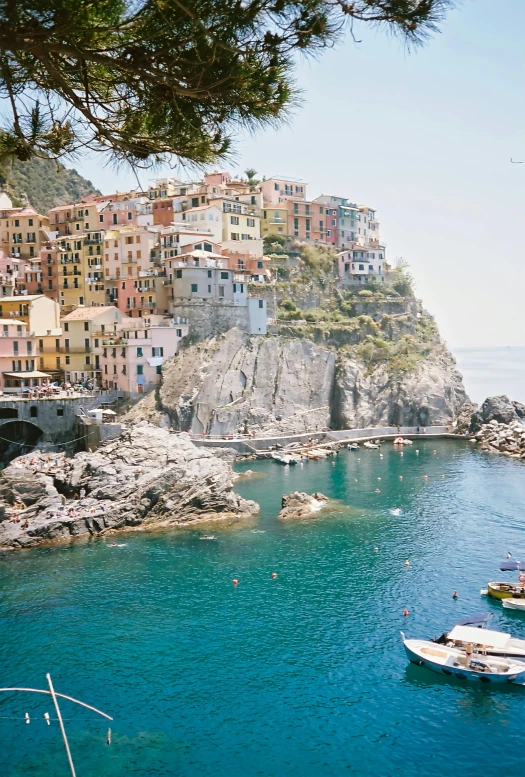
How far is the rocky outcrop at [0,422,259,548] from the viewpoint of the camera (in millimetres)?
47469

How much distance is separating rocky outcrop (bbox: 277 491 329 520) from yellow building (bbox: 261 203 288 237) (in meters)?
52.1

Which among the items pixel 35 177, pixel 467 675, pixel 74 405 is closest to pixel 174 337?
pixel 74 405

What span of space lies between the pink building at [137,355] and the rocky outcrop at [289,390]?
1.29 meters

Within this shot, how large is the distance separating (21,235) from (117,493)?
49.7m

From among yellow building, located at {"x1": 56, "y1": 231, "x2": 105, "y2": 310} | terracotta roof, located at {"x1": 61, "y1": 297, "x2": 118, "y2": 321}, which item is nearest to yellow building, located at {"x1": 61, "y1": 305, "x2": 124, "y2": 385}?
terracotta roof, located at {"x1": 61, "y1": 297, "x2": 118, "y2": 321}

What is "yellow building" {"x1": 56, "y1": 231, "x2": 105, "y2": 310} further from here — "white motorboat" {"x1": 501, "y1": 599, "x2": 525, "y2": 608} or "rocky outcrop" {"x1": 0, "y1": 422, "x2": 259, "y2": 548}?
"white motorboat" {"x1": 501, "y1": 599, "x2": 525, "y2": 608}

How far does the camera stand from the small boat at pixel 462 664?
2936cm

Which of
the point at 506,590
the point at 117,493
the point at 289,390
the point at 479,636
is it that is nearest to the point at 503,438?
the point at 289,390

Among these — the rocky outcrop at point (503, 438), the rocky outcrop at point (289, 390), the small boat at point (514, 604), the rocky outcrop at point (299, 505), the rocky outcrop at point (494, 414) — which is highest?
the rocky outcrop at point (289, 390)

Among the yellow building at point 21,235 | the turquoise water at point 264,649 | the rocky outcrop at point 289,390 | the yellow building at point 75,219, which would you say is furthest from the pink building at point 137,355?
the turquoise water at point 264,649

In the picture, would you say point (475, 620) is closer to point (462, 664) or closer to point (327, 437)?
point (462, 664)

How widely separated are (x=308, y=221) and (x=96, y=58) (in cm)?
9294

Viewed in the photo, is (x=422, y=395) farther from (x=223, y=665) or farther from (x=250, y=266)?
(x=223, y=665)

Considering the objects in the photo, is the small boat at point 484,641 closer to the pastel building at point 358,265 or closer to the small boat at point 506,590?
the small boat at point 506,590
